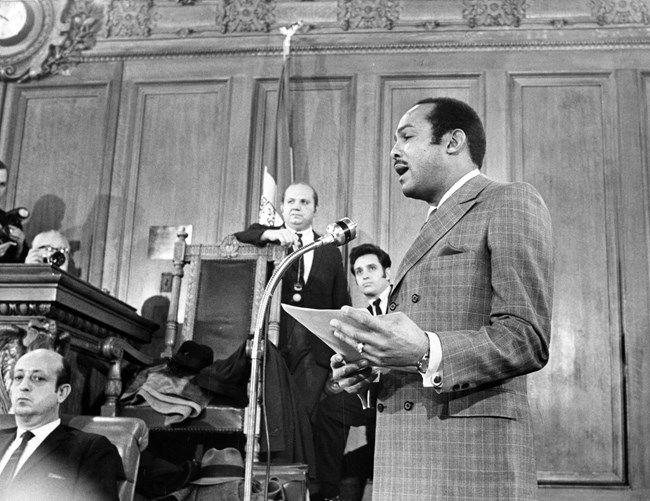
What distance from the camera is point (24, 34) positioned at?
18.7 ft

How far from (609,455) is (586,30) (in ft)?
8.31

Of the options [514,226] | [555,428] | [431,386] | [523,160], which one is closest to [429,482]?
[431,386]

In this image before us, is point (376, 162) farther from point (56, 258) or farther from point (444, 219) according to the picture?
point (444, 219)

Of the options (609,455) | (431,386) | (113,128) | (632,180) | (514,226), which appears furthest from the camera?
(113,128)

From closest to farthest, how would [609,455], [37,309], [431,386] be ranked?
[431,386], [37,309], [609,455]

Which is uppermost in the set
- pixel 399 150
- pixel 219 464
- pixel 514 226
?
pixel 399 150

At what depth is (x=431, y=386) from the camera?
1.70 meters

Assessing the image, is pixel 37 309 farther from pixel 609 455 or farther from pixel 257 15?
pixel 609 455

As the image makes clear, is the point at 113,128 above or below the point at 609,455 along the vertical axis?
above

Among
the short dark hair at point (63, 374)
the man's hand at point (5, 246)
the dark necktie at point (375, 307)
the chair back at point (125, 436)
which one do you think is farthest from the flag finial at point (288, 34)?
the chair back at point (125, 436)

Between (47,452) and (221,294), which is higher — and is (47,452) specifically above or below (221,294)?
below

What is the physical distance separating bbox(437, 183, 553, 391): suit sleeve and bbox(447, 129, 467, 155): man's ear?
0.24m

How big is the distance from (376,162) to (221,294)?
4.21 feet

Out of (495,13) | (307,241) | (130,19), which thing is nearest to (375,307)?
(307,241)
